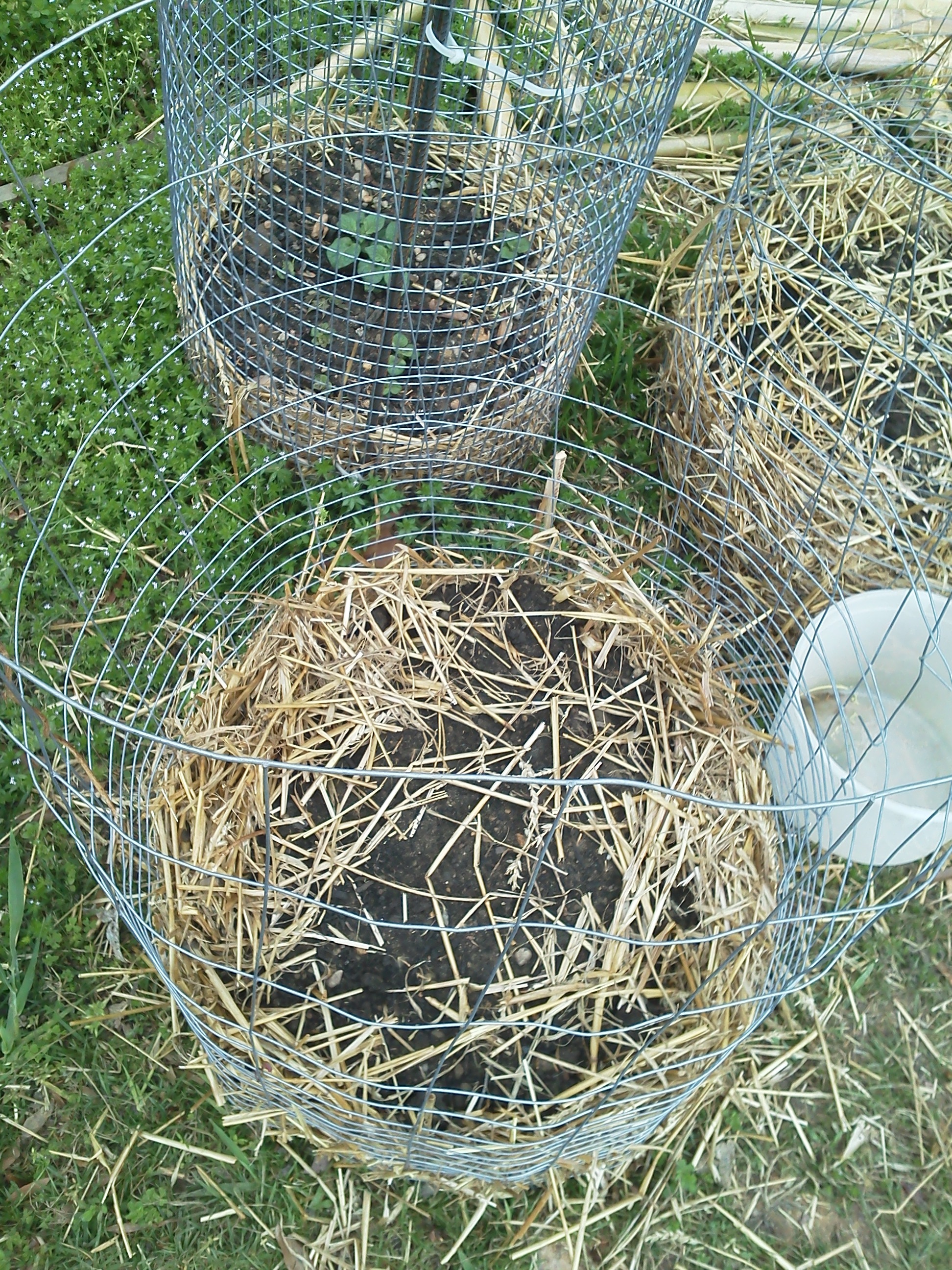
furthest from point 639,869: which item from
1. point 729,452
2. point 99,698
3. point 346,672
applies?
point 99,698

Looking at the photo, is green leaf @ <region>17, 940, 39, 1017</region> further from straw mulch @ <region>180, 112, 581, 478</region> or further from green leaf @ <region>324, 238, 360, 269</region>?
green leaf @ <region>324, 238, 360, 269</region>

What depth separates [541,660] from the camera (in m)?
1.67

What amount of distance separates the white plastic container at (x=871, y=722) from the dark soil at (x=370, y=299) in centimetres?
78

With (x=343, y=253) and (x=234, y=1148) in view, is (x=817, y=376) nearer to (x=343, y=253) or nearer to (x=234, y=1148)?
(x=343, y=253)

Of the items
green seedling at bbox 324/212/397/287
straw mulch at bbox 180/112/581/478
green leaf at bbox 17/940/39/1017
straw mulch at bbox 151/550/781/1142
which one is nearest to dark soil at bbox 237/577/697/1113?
straw mulch at bbox 151/550/781/1142

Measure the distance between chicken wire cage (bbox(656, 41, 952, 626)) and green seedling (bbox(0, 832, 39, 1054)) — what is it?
1328mm

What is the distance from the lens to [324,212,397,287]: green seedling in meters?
1.86

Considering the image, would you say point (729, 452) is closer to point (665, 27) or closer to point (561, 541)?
point (561, 541)

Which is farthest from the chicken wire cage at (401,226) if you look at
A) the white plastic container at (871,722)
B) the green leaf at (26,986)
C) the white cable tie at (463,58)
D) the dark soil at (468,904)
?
the green leaf at (26,986)

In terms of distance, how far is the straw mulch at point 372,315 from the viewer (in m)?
1.90

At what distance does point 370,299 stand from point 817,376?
34.9 inches

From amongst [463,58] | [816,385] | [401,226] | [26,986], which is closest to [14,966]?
[26,986]

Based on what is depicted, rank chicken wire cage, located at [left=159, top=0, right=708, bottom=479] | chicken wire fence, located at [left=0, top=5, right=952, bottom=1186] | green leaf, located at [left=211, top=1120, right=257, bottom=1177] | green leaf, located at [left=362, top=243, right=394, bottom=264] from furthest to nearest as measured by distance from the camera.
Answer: green leaf, located at [left=362, top=243, right=394, bottom=264]
chicken wire cage, located at [left=159, top=0, right=708, bottom=479]
green leaf, located at [left=211, top=1120, right=257, bottom=1177]
chicken wire fence, located at [left=0, top=5, right=952, bottom=1186]

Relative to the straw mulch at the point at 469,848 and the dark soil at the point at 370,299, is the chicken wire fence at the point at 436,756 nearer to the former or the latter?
the straw mulch at the point at 469,848
